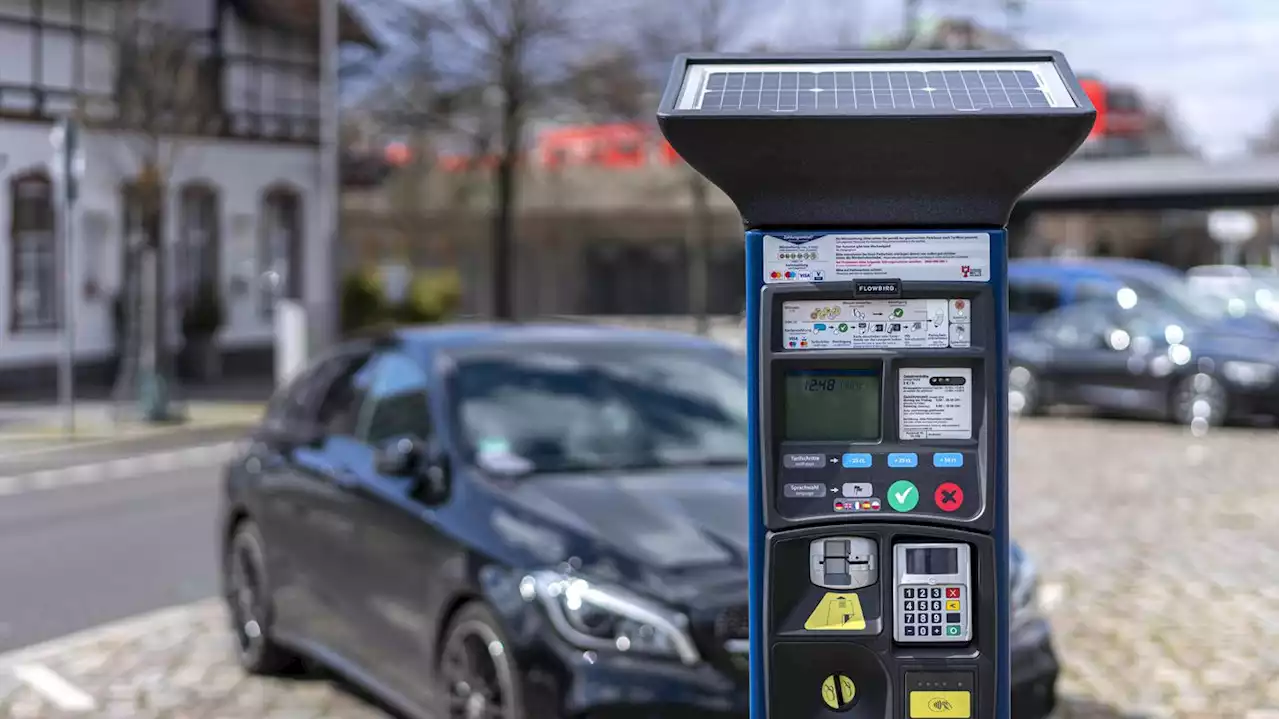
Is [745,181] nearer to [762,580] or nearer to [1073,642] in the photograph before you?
[762,580]

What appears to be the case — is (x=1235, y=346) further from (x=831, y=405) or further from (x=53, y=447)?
(x=831, y=405)

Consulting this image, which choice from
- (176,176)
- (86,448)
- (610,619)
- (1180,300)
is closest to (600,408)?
(610,619)

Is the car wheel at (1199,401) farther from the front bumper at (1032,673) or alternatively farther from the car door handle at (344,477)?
the front bumper at (1032,673)

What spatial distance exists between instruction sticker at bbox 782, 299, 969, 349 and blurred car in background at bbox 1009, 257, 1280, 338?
1760 cm

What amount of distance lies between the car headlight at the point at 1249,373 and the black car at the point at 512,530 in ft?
41.6

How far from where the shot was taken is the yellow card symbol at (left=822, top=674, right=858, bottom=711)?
3.56 m

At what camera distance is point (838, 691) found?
3570 mm

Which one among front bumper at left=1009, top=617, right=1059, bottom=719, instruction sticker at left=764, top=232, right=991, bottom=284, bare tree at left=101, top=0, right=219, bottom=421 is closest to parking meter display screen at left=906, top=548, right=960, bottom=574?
instruction sticker at left=764, top=232, right=991, bottom=284

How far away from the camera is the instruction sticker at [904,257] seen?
3475 millimetres

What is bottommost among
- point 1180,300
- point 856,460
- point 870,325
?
point 856,460

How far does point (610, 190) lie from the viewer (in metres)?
57.5

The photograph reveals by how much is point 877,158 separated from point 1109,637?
4884 mm

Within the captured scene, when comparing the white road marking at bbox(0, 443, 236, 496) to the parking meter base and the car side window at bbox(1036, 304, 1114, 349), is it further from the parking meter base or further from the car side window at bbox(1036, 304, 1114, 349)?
the parking meter base

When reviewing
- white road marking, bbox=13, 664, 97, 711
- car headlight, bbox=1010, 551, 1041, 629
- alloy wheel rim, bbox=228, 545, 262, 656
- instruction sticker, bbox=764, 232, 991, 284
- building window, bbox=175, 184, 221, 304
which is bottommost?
white road marking, bbox=13, 664, 97, 711
